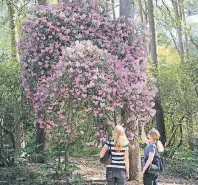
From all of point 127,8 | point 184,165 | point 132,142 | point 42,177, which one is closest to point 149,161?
point 132,142

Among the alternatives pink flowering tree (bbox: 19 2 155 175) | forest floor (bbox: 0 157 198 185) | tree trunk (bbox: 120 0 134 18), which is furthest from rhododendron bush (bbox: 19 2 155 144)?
forest floor (bbox: 0 157 198 185)

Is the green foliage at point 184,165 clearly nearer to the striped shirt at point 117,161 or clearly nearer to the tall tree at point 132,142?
the tall tree at point 132,142

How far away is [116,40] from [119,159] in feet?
10.5

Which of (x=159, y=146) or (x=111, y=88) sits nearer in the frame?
(x=159, y=146)

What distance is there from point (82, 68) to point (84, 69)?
39 millimetres

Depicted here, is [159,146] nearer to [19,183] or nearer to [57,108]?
[57,108]

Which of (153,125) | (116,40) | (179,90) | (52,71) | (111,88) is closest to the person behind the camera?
(111,88)

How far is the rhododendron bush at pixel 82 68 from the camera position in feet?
21.6

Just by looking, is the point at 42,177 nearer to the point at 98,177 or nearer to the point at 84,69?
the point at 98,177

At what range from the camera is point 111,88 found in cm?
685

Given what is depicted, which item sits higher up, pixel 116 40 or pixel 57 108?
pixel 116 40

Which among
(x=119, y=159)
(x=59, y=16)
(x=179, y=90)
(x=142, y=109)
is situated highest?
(x=59, y=16)

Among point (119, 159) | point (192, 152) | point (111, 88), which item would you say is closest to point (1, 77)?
point (111, 88)

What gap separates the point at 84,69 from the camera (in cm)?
655
